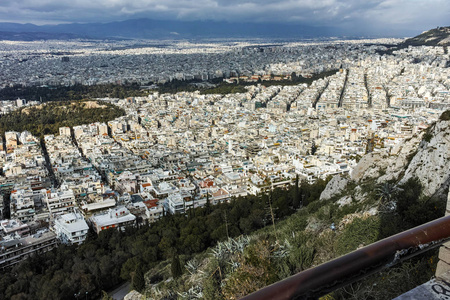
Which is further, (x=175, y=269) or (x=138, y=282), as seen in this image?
(x=138, y=282)

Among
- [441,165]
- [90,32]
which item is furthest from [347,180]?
[90,32]

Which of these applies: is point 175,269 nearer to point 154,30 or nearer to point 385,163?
point 385,163

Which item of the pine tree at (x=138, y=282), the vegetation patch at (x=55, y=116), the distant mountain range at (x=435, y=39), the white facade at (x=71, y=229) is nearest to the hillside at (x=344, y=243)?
the pine tree at (x=138, y=282)

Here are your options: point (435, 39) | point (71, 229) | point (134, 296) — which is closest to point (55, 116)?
point (71, 229)

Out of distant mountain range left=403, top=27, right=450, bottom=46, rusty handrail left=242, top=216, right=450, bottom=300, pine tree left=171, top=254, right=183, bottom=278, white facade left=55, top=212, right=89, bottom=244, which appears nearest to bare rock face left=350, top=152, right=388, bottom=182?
pine tree left=171, top=254, right=183, bottom=278

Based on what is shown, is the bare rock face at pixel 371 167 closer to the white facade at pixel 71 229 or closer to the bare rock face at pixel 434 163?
the bare rock face at pixel 434 163

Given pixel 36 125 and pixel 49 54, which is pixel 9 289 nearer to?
pixel 36 125
